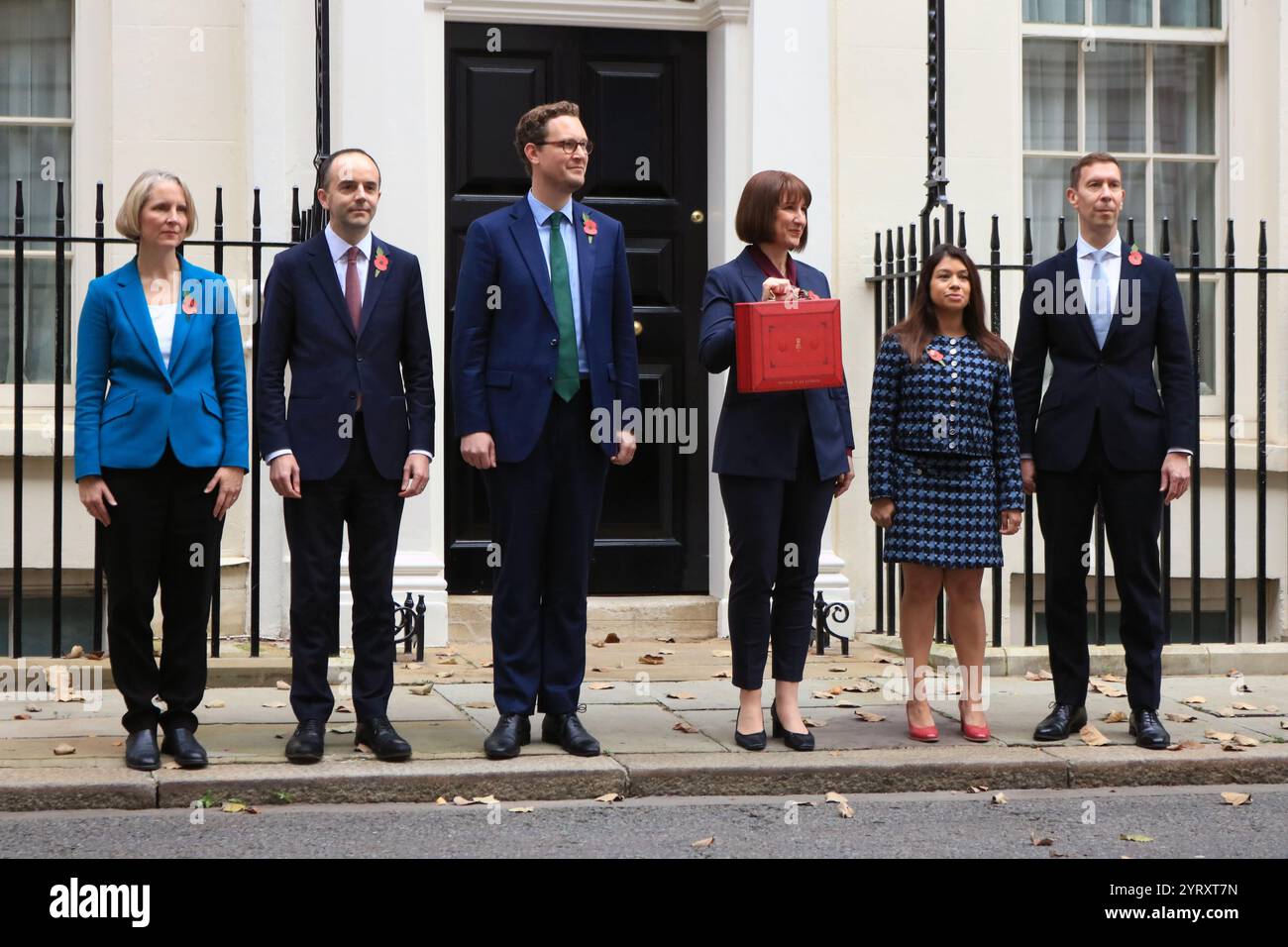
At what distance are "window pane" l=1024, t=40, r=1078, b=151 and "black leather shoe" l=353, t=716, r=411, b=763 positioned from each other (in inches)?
216

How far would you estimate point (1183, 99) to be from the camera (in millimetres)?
9930

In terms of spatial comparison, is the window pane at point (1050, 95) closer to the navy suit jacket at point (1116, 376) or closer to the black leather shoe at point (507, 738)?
the navy suit jacket at point (1116, 376)

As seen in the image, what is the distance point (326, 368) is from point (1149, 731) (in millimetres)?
3193

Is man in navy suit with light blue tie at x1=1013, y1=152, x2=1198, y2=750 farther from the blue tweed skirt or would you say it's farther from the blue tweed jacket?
the blue tweed skirt

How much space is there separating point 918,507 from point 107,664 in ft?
12.2

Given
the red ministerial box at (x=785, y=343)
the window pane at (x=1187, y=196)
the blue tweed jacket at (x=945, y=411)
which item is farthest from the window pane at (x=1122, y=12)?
the red ministerial box at (x=785, y=343)

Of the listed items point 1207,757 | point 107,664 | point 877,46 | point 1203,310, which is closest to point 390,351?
point 107,664

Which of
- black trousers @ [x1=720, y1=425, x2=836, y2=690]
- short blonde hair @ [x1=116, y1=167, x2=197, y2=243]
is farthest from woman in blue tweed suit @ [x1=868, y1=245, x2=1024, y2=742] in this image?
short blonde hair @ [x1=116, y1=167, x2=197, y2=243]

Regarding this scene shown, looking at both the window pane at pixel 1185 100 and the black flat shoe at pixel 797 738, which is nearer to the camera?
the black flat shoe at pixel 797 738

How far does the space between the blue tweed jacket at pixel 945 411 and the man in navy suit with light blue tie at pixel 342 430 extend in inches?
64.4

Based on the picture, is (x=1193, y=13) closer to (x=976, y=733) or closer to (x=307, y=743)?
(x=976, y=733)

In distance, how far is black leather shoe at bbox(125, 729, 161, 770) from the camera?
5707mm

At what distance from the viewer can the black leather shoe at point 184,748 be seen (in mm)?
5754
